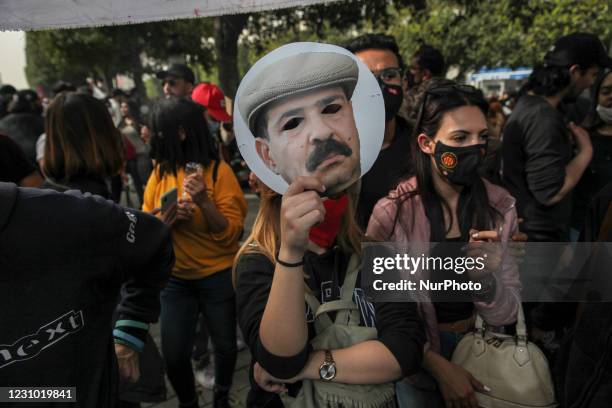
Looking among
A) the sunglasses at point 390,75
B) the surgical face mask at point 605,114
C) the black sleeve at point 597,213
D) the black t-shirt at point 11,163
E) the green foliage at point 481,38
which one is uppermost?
the green foliage at point 481,38

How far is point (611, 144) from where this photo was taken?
8.43 ft

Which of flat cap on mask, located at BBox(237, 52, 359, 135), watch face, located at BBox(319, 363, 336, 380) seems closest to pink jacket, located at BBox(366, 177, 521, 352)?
watch face, located at BBox(319, 363, 336, 380)

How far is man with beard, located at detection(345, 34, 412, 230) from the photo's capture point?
1.83m

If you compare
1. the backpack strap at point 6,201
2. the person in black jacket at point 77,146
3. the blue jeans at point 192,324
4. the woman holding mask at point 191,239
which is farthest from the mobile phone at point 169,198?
the backpack strap at point 6,201

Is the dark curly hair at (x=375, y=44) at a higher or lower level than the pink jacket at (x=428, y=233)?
higher

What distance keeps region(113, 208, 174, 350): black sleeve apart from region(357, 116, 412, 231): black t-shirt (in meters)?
0.74

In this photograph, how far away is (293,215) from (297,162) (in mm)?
125

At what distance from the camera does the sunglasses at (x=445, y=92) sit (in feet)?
4.91

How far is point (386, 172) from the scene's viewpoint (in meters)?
1.93

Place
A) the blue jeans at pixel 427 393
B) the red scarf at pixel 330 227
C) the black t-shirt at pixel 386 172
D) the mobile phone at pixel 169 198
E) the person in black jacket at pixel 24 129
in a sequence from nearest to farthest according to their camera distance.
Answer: the red scarf at pixel 330 227
the blue jeans at pixel 427 393
the black t-shirt at pixel 386 172
the mobile phone at pixel 169 198
the person in black jacket at pixel 24 129

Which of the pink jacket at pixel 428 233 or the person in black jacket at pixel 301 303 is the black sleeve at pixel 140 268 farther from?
the pink jacket at pixel 428 233

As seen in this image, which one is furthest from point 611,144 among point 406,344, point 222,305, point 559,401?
point 222,305

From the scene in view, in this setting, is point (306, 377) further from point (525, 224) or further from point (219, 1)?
point (525, 224)

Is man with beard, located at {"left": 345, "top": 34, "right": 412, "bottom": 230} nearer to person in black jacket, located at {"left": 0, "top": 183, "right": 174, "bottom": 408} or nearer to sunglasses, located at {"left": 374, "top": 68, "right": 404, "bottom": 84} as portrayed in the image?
sunglasses, located at {"left": 374, "top": 68, "right": 404, "bottom": 84}
